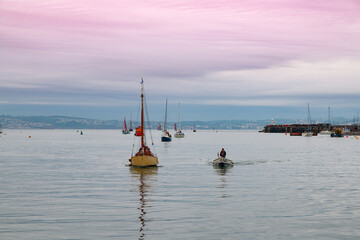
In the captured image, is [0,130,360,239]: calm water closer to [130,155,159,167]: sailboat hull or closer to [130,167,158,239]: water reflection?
[130,167,158,239]: water reflection

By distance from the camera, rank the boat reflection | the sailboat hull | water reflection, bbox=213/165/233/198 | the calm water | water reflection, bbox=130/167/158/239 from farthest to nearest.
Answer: the sailboat hull, the boat reflection, water reflection, bbox=213/165/233/198, water reflection, bbox=130/167/158/239, the calm water

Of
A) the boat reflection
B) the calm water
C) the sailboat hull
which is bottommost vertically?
the calm water

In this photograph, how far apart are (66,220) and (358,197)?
23.3m

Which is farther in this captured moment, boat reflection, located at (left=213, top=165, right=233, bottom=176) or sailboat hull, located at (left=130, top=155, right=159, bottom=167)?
sailboat hull, located at (left=130, top=155, right=159, bottom=167)

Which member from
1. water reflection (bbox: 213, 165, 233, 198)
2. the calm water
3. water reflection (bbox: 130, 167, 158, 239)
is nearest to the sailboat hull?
water reflection (bbox: 130, 167, 158, 239)

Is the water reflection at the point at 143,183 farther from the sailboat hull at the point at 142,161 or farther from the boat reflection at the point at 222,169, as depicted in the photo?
the boat reflection at the point at 222,169

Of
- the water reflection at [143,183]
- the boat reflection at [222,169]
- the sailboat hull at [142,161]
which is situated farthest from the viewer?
the sailboat hull at [142,161]

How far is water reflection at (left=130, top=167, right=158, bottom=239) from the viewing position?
94.6 ft

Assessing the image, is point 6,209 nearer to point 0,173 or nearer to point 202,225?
point 202,225

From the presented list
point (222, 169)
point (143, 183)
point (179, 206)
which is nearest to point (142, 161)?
point (222, 169)

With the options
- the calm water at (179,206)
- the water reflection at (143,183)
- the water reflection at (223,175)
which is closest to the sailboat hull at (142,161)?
the water reflection at (143,183)

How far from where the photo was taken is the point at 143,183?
4975cm

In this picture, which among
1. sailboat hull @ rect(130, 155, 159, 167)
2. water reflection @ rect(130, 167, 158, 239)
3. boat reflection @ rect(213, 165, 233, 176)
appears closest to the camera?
water reflection @ rect(130, 167, 158, 239)

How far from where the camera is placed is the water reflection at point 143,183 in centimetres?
2884
